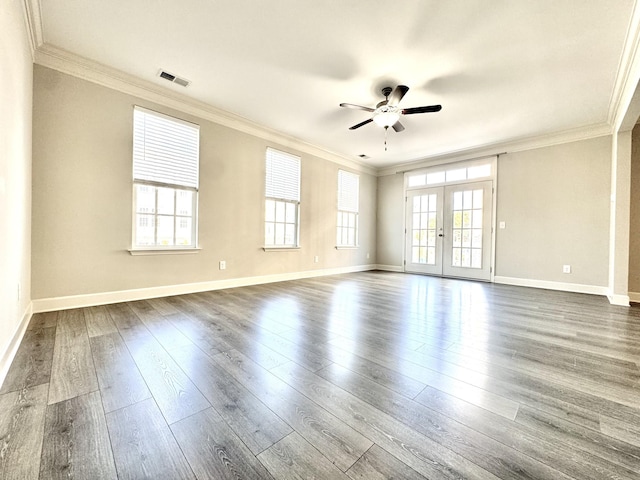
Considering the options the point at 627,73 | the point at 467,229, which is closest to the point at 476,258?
the point at 467,229

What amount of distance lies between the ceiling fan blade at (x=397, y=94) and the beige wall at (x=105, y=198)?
94.8 inches

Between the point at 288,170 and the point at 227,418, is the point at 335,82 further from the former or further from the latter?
the point at 227,418

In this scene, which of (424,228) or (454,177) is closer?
(454,177)

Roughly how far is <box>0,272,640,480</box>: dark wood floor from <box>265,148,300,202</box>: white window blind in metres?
2.74

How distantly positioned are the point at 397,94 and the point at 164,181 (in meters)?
3.13

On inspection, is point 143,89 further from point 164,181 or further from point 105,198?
point 105,198

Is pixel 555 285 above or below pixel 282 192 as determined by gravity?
below

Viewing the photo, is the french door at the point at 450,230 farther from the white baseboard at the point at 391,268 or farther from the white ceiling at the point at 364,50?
the white ceiling at the point at 364,50

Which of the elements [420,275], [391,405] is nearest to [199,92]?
[391,405]

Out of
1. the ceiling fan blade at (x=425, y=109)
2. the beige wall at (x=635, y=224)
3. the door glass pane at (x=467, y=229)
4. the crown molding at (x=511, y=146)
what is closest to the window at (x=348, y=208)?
the crown molding at (x=511, y=146)

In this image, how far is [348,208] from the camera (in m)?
6.48

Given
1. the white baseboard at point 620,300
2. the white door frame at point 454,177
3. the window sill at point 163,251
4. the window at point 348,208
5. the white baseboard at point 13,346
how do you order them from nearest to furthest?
the white baseboard at point 13,346
the window sill at point 163,251
the white baseboard at point 620,300
the white door frame at point 454,177
the window at point 348,208

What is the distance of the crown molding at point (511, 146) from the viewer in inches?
171

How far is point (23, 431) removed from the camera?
44.5 inches
